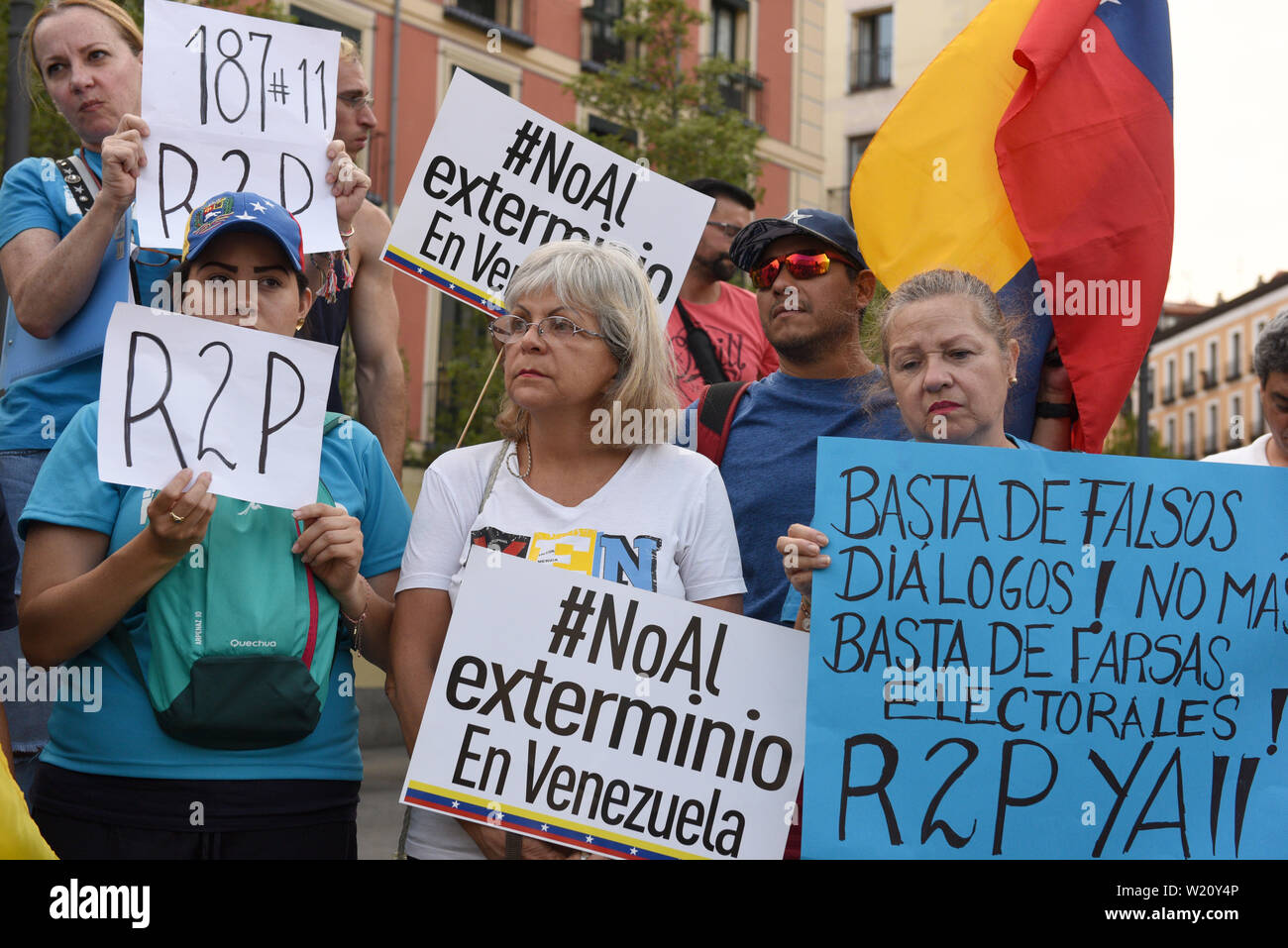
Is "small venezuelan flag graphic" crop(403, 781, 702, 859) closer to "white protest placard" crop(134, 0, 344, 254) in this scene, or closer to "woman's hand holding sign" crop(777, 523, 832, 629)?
Result: "woman's hand holding sign" crop(777, 523, 832, 629)

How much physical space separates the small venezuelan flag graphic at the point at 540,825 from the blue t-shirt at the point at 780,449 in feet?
2.59

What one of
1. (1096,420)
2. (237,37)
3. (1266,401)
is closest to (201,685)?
(237,37)

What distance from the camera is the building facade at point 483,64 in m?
19.0

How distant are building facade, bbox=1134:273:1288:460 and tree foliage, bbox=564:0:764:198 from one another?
49.4 m

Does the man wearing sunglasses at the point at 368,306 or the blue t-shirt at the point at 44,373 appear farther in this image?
the man wearing sunglasses at the point at 368,306

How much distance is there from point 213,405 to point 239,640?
1.54 feet

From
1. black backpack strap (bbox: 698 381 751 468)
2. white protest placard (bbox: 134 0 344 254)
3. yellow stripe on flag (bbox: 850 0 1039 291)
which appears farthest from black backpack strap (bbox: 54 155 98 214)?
yellow stripe on flag (bbox: 850 0 1039 291)

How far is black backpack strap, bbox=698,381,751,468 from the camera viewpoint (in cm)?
377

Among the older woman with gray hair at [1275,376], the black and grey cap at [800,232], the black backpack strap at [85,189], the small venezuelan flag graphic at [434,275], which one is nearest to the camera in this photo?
the black backpack strap at [85,189]

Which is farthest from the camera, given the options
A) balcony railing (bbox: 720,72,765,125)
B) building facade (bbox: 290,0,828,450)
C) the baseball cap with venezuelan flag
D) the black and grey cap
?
balcony railing (bbox: 720,72,765,125)

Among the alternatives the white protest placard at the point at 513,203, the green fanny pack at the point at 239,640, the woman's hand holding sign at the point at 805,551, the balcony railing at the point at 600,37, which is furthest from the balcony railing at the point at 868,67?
the green fanny pack at the point at 239,640

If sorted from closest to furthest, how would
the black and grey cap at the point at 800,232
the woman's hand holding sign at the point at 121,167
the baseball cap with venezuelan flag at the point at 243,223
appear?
the baseball cap with venezuelan flag at the point at 243,223, the woman's hand holding sign at the point at 121,167, the black and grey cap at the point at 800,232

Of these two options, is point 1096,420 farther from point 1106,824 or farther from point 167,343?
point 167,343

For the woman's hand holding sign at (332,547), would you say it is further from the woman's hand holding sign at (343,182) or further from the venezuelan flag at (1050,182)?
the venezuelan flag at (1050,182)
